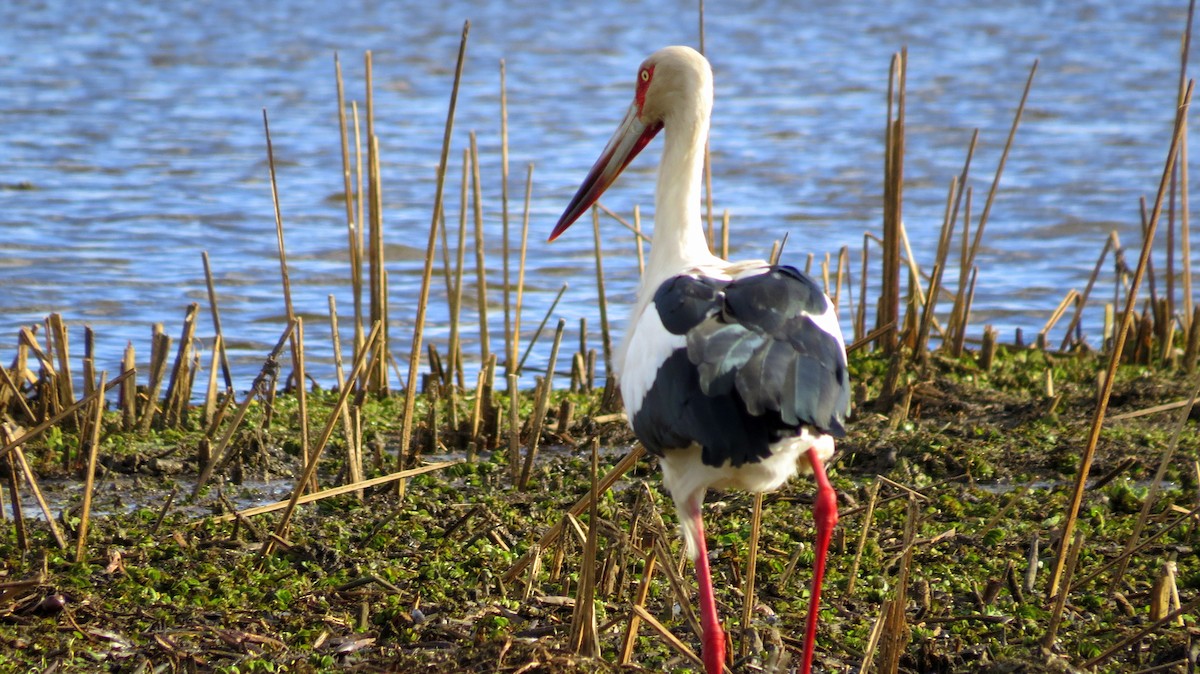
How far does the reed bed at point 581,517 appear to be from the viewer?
4.11 metres

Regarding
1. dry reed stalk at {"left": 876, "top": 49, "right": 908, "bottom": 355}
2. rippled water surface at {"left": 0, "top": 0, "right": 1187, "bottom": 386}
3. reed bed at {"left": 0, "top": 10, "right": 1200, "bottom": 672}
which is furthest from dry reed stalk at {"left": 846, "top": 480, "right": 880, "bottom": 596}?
rippled water surface at {"left": 0, "top": 0, "right": 1187, "bottom": 386}

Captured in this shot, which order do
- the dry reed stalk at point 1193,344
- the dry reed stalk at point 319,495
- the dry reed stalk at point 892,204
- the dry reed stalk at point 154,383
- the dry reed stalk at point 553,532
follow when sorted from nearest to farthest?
the dry reed stalk at point 553,532 → the dry reed stalk at point 319,495 → the dry reed stalk at point 154,383 → the dry reed stalk at point 892,204 → the dry reed stalk at point 1193,344

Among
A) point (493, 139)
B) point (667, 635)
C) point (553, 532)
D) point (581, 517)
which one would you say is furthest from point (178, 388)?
point (493, 139)

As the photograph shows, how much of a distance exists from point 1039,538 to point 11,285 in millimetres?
7055

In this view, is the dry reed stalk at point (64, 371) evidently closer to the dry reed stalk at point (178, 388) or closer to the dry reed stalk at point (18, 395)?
the dry reed stalk at point (18, 395)

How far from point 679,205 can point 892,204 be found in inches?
105

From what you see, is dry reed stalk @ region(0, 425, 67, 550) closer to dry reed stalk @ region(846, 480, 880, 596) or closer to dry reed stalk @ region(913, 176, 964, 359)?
dry reed stalk @ region(846, 480, 880, 596)

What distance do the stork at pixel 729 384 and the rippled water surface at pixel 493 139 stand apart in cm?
417

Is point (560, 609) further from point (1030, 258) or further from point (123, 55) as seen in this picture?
point (123, 55)

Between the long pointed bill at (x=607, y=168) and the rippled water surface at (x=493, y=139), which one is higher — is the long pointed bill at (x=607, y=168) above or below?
above

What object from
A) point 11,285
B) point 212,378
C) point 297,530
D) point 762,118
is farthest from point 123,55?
point 297,530

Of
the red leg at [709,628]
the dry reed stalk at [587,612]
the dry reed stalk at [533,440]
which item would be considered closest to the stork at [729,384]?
the red leg at [709,628]

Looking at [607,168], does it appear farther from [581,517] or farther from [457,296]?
[457,296]

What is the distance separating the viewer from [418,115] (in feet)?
50.8
